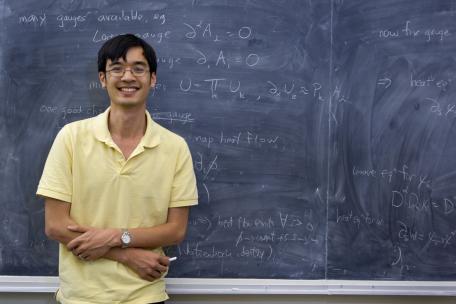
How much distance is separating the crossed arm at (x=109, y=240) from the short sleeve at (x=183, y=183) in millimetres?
104

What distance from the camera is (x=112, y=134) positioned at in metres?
2.22

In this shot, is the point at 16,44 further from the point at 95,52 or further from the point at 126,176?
the point at 126,176

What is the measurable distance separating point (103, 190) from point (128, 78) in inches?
17.6

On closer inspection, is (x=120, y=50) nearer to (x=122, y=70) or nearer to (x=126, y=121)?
(x=122, y=70)

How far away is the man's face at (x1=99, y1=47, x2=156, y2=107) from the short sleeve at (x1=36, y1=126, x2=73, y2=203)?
0.25 meters

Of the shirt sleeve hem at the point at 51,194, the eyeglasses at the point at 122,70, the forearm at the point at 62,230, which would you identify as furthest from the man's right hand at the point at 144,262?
the eyeglasses at the point at 122,70

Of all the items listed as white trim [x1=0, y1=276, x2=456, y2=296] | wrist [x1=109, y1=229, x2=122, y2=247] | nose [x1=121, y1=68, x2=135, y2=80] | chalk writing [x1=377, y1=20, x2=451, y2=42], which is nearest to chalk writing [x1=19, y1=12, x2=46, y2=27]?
nose [x1=121, y1=68, x2=135, y2=80]

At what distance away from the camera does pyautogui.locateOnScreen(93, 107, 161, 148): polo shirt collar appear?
2154 millimetres

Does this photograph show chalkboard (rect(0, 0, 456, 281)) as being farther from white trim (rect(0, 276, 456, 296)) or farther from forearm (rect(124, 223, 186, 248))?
forearm (rect(124, 223, 186, 248))

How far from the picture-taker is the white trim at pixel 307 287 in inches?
105

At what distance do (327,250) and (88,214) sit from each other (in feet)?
3.91

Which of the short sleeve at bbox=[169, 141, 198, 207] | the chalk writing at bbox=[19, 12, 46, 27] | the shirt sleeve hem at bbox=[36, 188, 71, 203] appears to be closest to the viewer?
the shirt sleeve hem at bbox=[36, 188, 71, 203]

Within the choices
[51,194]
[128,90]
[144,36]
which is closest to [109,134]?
[128,90]

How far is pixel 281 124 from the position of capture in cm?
267
